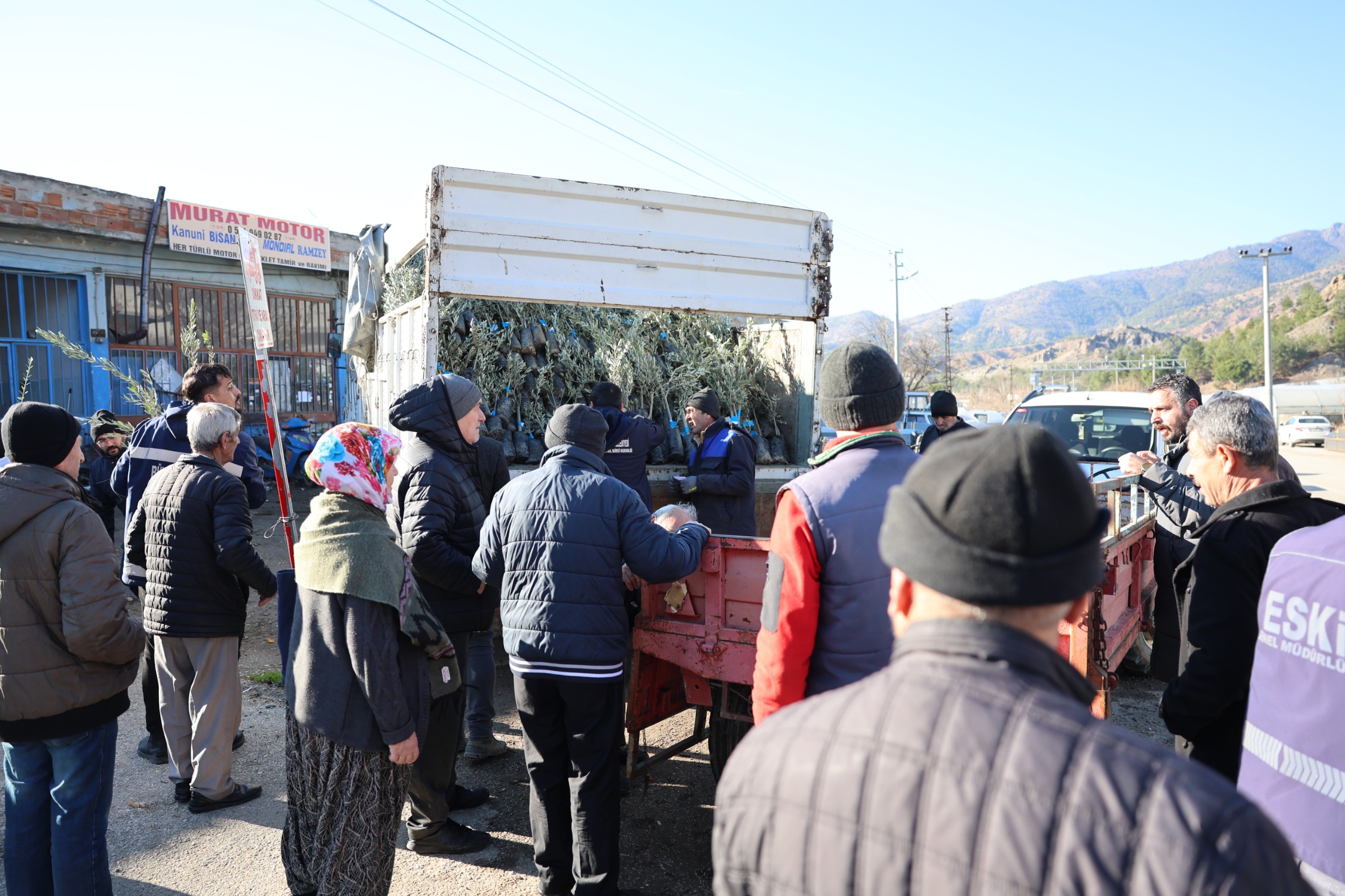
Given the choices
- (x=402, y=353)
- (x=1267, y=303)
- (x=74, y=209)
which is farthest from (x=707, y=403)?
(x=1267, y=303)

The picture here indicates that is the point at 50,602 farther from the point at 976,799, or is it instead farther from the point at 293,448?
the point at 293,448

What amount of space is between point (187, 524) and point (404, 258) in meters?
3.67

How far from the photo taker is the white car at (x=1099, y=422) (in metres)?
7.51

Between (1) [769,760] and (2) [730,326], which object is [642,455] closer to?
(2) [730,326]

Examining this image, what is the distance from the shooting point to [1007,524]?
99 centimetres

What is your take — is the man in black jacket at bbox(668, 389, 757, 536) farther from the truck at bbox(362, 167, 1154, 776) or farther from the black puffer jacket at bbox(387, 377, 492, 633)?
the black puffer jacket at bbox(387, 377, 492, 633)

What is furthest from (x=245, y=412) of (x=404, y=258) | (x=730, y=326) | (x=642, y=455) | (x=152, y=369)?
(x=642, y=455)

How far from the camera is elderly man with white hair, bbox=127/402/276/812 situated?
12.1ft

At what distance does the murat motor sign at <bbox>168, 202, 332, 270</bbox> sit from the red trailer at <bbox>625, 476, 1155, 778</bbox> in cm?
1036

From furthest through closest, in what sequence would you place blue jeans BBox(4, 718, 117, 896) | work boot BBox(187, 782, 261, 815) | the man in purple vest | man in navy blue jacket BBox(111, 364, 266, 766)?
man in navy blue jacket BBox(111, 364, 266, 766) → work boot BBox(187, 782, 261, 815) → blue jeans BBox(4, 718, 117, 896) → the man in purple vest

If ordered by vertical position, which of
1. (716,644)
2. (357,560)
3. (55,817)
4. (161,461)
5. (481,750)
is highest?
(161,461)

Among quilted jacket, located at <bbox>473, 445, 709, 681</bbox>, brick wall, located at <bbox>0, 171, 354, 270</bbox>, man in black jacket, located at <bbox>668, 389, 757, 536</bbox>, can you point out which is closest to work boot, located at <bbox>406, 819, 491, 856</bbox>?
quilted jacket, located at <bbox>473, 445, 709, 681</bbox>

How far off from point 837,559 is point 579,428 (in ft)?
4.32

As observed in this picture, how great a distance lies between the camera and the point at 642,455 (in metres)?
5.65
